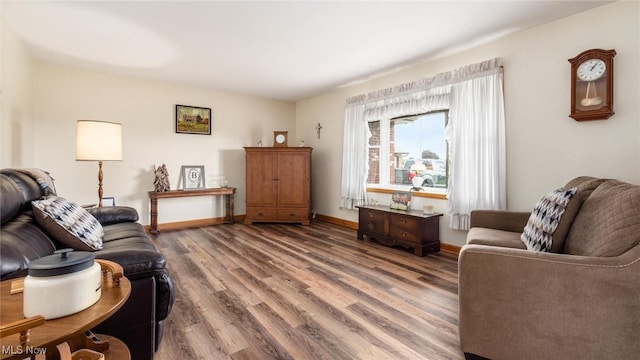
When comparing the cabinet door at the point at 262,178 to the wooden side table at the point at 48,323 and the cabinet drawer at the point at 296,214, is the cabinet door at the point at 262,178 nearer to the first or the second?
the cabinet drawer at the point at 296,214

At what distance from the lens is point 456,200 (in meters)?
3.30

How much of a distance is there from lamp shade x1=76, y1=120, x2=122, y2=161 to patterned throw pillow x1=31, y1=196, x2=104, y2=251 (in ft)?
3.72

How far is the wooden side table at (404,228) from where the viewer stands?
3.32 metres

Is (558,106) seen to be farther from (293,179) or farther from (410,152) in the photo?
(293,179)

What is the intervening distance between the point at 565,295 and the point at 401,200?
2.42 m

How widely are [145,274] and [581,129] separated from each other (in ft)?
11.4

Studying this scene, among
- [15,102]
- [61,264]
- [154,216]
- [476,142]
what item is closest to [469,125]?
[476,142]

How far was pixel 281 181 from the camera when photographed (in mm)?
5113

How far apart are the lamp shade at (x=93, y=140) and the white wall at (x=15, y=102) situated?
2.33 ft

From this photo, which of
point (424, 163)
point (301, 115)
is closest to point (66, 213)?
point (424, 163)

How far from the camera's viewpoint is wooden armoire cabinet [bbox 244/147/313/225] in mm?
5102

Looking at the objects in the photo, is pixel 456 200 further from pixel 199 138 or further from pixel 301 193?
pixel 199 138

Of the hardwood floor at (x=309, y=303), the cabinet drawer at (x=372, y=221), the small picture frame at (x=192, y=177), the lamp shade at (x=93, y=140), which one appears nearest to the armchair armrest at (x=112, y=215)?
the lamp shade at (x=93, y=140)

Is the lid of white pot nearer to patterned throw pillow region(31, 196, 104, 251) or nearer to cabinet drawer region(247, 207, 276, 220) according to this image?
patterned throw pillow region(31, 196, 104, 251)
